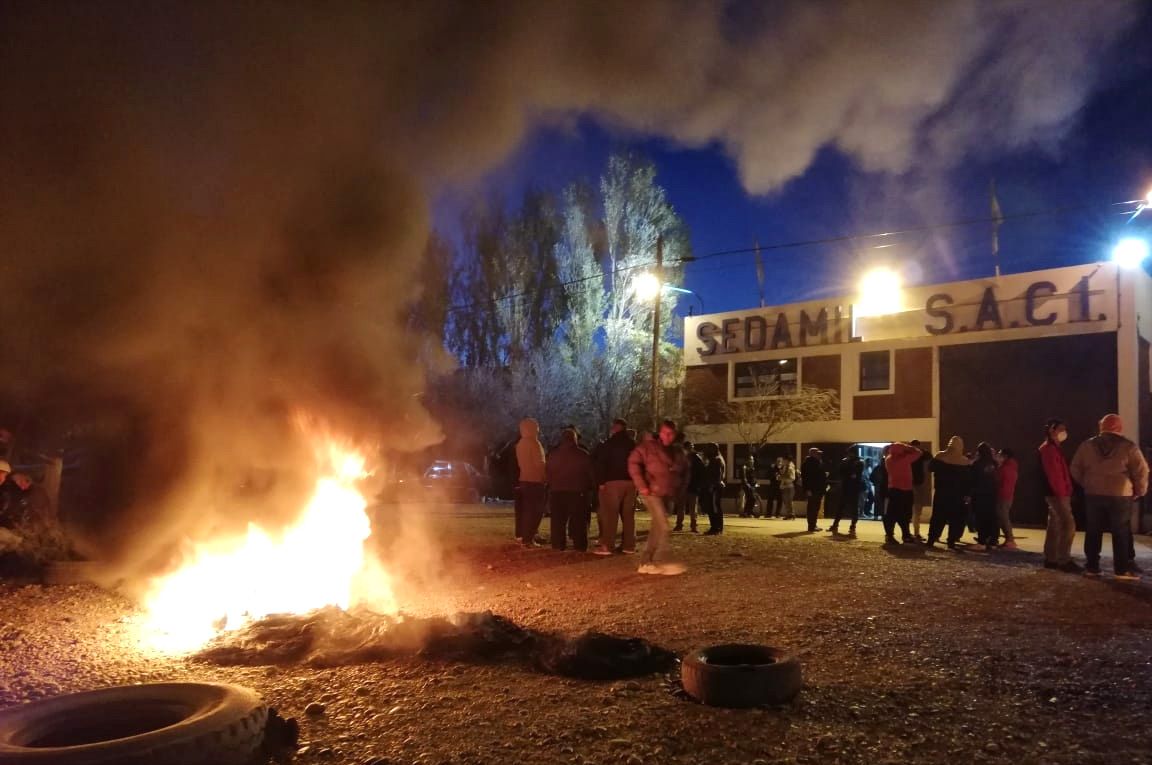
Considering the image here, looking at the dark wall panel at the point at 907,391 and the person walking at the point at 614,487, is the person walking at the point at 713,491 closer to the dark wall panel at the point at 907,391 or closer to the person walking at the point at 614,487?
the person walking at the point at 614,487

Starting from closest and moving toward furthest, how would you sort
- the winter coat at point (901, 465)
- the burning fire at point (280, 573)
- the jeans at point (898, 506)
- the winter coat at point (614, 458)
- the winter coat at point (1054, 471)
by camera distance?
the burning fire at point (280, 573), the winter coat at point (1054, 471), the winter coat at point (614, 458), the winter coat at point (901, 465), the jeans at point (898, 506)

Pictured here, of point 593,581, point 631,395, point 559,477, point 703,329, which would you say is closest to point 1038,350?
point 703,329

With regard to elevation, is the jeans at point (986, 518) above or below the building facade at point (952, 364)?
below

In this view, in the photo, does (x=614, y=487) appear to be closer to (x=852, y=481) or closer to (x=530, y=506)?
(x=530, y=506)

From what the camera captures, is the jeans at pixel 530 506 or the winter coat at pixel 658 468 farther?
the jeans at pixel 530 506

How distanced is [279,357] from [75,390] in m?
2.82

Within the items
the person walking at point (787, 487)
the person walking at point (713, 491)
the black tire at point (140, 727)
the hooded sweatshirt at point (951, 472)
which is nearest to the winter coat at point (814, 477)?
the person walking at point (713, 491)

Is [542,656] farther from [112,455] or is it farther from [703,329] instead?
[703,329]

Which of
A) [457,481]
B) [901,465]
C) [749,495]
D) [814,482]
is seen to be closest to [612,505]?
[901,465]

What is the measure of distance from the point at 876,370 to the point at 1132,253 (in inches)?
259

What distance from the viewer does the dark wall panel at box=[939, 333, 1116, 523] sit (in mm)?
18766

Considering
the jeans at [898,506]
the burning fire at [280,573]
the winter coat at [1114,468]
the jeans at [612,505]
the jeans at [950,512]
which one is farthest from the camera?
the jeans at [898,506]

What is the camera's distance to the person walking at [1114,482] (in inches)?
340

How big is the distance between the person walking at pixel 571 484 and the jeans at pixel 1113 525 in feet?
19.2
